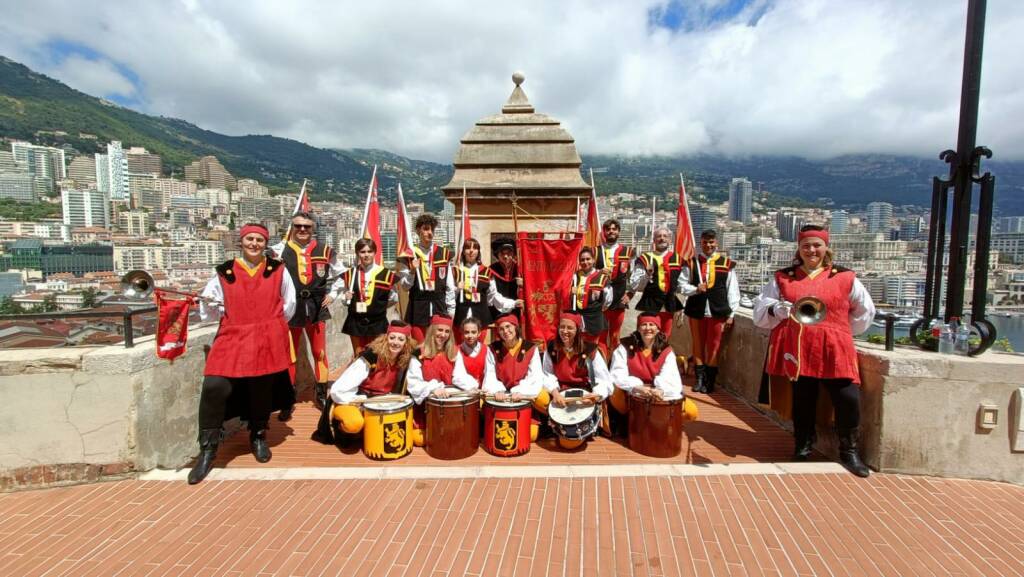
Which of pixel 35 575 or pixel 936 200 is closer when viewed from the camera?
pixel 35 575

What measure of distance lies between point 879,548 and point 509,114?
8.96 meters

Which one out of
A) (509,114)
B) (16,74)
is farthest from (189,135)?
(509,114)

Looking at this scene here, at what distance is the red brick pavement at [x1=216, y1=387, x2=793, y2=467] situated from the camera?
4461mm

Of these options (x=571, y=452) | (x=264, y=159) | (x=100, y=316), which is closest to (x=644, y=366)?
(x=571, y=452)

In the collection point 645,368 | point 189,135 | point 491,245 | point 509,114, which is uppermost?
point 189,135

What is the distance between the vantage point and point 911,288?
34.1 ft

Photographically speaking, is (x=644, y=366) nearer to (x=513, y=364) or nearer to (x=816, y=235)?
(x=513, y=364)

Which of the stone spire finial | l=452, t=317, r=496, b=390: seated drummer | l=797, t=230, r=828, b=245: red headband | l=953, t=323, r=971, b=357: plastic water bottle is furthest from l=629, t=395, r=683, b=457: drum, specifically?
the stone spire finial

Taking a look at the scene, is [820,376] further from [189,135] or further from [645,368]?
[189,135]

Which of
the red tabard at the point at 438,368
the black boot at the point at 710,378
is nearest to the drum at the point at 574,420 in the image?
the red tabard at the point at 438,368

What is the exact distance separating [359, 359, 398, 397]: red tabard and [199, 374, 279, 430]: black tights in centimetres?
84

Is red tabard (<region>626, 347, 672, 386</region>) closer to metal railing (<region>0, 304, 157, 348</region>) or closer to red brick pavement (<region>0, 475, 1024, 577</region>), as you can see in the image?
red brick pavement (<region>0, 475, 1024, 577</region>)

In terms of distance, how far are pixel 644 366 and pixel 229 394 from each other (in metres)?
3.87

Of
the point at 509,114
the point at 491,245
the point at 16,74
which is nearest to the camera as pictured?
the point at 491,245
